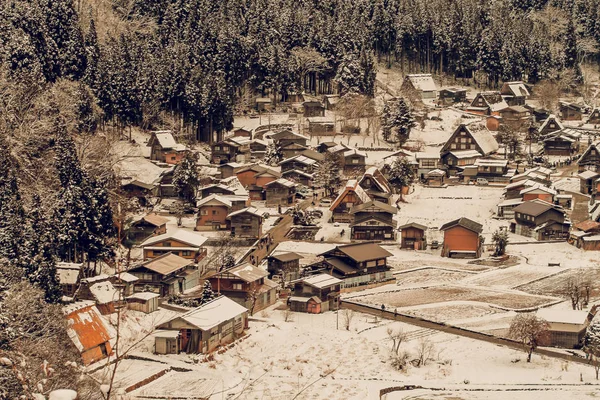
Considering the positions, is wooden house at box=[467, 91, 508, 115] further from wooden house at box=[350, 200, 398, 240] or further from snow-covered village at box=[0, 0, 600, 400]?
wooden house at box=[350, 200, 398, 240]

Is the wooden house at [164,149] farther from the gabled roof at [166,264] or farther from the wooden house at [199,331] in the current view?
the wooden house at [199,331]

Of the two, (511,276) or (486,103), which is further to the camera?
(486,103)

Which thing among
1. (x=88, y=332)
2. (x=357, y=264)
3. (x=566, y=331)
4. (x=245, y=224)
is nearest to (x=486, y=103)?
(x=245, y=224)

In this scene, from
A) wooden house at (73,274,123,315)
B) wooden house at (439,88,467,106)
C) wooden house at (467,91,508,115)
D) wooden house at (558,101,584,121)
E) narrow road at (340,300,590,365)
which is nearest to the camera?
narrow road at (340,300,590,365)

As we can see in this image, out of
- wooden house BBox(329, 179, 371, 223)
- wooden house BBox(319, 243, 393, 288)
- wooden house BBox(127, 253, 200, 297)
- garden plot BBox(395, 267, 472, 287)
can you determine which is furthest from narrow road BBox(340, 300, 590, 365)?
wooden house BBox(329, 179, 371, 223)

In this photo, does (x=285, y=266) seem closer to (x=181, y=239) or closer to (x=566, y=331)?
(x=181, y=239)

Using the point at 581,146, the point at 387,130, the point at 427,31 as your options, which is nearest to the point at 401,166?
the point at 387,130
